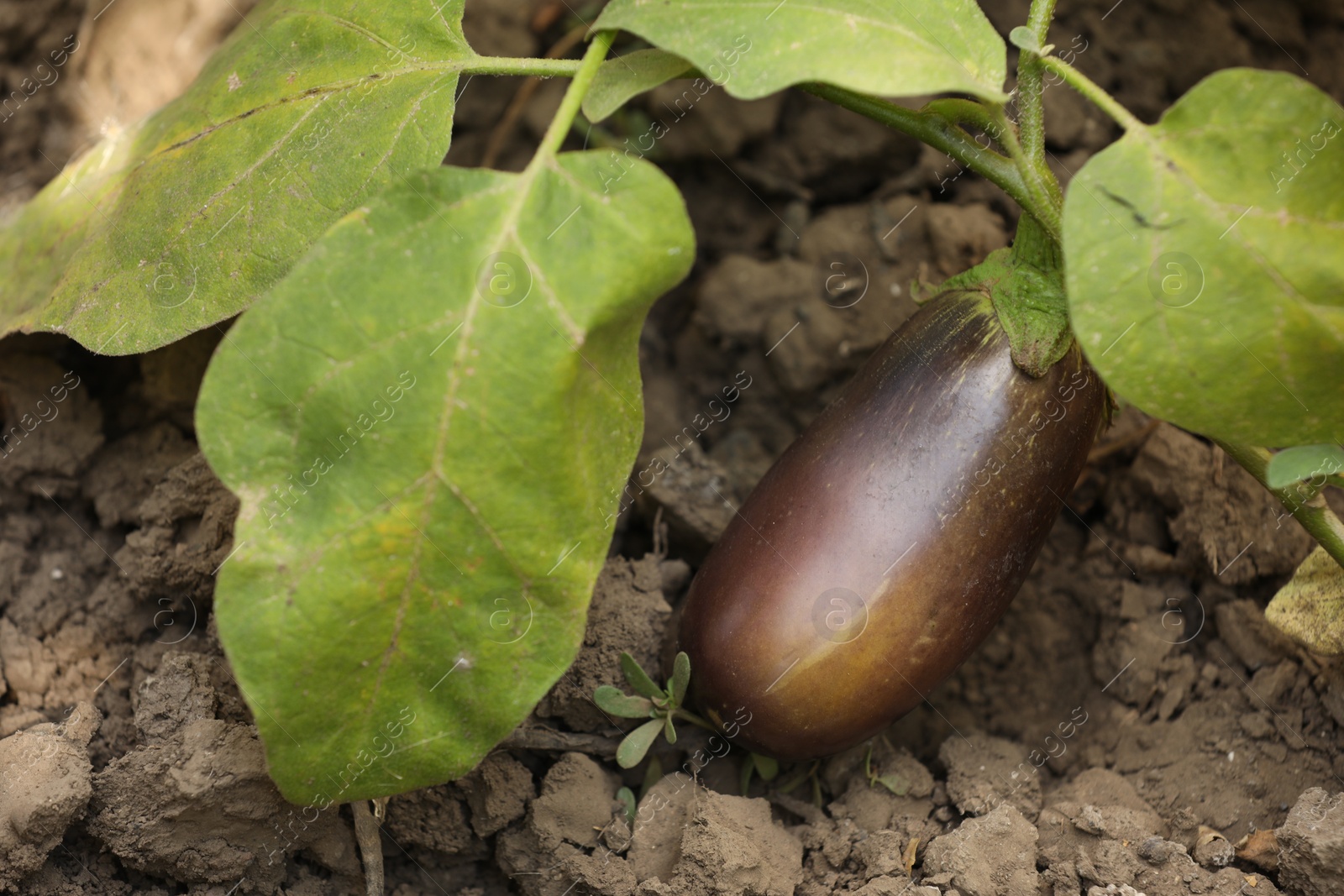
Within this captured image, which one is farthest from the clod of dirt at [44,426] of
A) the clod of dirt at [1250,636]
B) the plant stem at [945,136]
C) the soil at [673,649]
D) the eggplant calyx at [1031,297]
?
the clod of dirt at [1250,636]

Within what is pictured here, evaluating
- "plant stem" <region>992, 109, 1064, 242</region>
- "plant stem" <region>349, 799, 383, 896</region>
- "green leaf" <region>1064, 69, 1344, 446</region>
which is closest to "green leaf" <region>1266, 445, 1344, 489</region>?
"green leaf" <region>1064, 69, 1344, 446</region>

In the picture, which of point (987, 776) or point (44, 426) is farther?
point (44, 426)

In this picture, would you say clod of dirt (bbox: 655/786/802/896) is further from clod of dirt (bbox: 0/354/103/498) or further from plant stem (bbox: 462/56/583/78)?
clod of dirt (bbox: 0/354/103/498)

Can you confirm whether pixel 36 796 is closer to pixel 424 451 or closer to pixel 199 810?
pixel 199 810

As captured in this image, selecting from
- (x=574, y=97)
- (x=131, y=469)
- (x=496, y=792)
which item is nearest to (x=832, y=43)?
(x=574, y=97)

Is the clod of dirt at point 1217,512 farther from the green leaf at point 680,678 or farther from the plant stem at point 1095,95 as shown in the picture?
the green leaf at point 680,678

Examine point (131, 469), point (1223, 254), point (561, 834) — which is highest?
point (131, 469)
